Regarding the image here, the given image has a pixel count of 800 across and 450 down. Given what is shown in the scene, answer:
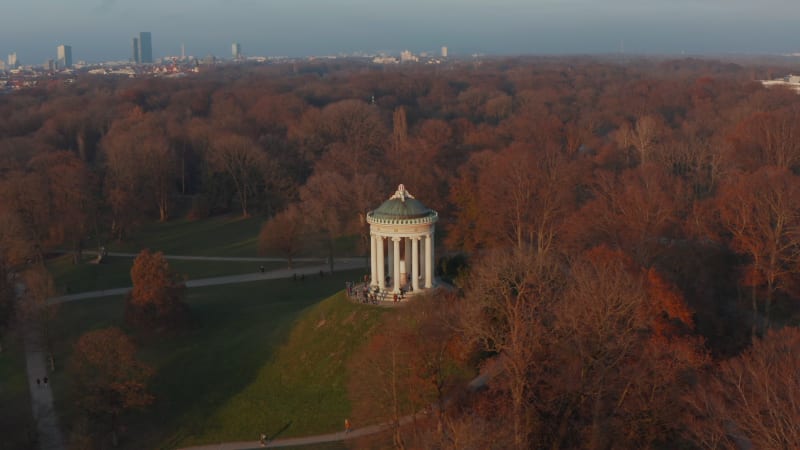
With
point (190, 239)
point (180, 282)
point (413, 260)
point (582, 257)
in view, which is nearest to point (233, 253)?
point (190, 239)

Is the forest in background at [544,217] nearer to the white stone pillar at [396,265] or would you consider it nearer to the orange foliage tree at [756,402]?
the orange foliage tree at [756,402]

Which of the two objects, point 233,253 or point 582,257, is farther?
point 233,253

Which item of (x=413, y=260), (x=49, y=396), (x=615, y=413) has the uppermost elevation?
(x=413, y=260)

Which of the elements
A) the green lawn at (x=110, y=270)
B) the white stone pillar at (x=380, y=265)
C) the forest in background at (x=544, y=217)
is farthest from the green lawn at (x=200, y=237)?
the white stone pillar at (x=380, y=265)

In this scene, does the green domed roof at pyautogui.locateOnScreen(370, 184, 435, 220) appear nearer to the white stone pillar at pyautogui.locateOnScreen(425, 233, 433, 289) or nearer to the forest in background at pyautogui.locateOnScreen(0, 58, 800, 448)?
the white stone pillar at pyautogui.locateOnScreen(425, 233, 433, 289)

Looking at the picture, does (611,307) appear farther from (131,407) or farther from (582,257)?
(131,407)

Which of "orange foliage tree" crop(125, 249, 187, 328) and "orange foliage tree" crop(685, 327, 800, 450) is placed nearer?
"orange foliage tree" crop(685, 327, 800, 450)

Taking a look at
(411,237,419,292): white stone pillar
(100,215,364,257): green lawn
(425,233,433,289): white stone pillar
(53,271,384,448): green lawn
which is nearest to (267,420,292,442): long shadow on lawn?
(53,271,384,448): green lawn
